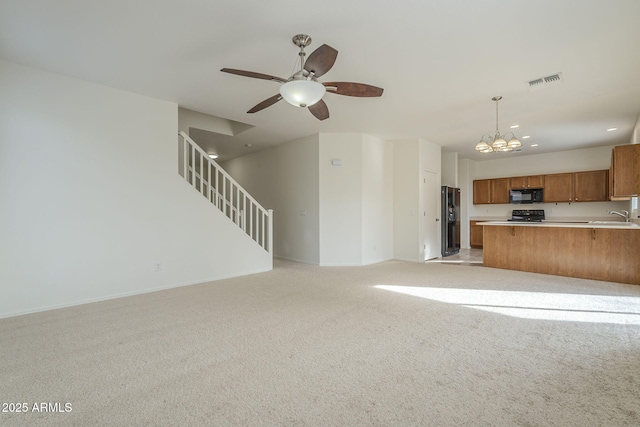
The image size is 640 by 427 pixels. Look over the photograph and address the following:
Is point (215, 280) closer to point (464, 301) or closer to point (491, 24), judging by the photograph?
point (464, 301)

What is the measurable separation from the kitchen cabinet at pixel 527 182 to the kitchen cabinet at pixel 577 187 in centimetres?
12

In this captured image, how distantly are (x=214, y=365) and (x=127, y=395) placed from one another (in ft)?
1.64

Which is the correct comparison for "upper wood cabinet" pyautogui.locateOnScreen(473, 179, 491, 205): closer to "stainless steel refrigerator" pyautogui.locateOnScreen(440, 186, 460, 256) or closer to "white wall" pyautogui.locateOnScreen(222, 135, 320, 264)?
"stainless steel refrigerator" pyautogui.locateOnScreen(440, 186, 460, 256)

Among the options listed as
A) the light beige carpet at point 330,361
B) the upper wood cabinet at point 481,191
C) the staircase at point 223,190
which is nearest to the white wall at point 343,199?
the staircase at point 223,190

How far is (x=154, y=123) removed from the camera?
13.1 feet

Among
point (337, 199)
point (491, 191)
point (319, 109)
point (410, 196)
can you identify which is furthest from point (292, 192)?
point (491, 191)

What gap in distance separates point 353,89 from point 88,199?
333cm

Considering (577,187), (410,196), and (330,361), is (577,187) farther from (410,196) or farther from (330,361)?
(330,361)

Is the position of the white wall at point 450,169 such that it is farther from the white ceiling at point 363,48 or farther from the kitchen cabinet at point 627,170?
the kitchen cabinet at point 627,170

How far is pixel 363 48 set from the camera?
2.74 meters

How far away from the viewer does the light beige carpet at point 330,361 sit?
1.52 meters

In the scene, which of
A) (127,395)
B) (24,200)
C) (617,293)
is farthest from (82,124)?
(617,293)

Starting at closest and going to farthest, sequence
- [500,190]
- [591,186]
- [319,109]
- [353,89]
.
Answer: [353,89] < [319,109] < [591,186] < [500,190]

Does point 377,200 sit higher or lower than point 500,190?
lower
